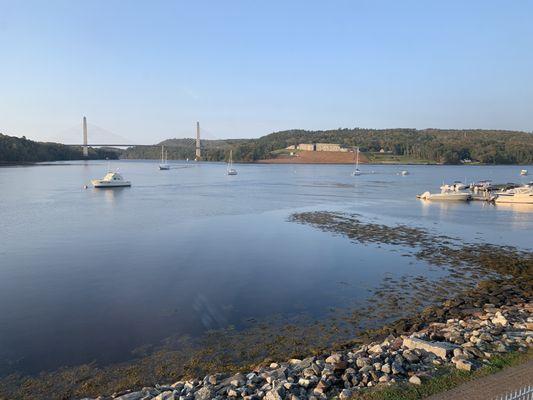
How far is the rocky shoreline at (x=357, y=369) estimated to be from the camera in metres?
8.10

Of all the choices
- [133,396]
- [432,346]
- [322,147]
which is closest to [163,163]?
[322,147]

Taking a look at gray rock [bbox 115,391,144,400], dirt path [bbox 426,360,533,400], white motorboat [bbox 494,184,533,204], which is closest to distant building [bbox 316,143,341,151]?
white motorboat [bbox 494,184,533,204]

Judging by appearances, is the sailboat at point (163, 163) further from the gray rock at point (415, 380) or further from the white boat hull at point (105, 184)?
the gray rock at point (415, 380)

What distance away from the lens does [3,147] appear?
12519 centimetres

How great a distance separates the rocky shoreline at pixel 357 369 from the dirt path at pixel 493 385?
53 cm

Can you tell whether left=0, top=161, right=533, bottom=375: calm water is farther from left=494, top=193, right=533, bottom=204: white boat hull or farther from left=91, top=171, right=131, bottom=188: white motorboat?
left=91, top=171, right=131, bottom=188: white motorboat

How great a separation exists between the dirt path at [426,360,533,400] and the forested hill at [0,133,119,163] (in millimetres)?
138771

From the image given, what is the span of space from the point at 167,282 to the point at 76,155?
174930 mm

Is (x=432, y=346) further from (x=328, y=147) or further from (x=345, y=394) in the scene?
(x=328, y=147)

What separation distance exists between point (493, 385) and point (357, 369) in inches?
92.8

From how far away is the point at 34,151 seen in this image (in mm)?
144250

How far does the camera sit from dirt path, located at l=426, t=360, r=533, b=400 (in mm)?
7141

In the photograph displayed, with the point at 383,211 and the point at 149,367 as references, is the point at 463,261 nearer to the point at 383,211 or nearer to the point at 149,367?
the point at 149,367

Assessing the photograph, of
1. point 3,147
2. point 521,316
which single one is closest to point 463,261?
point 521,316
